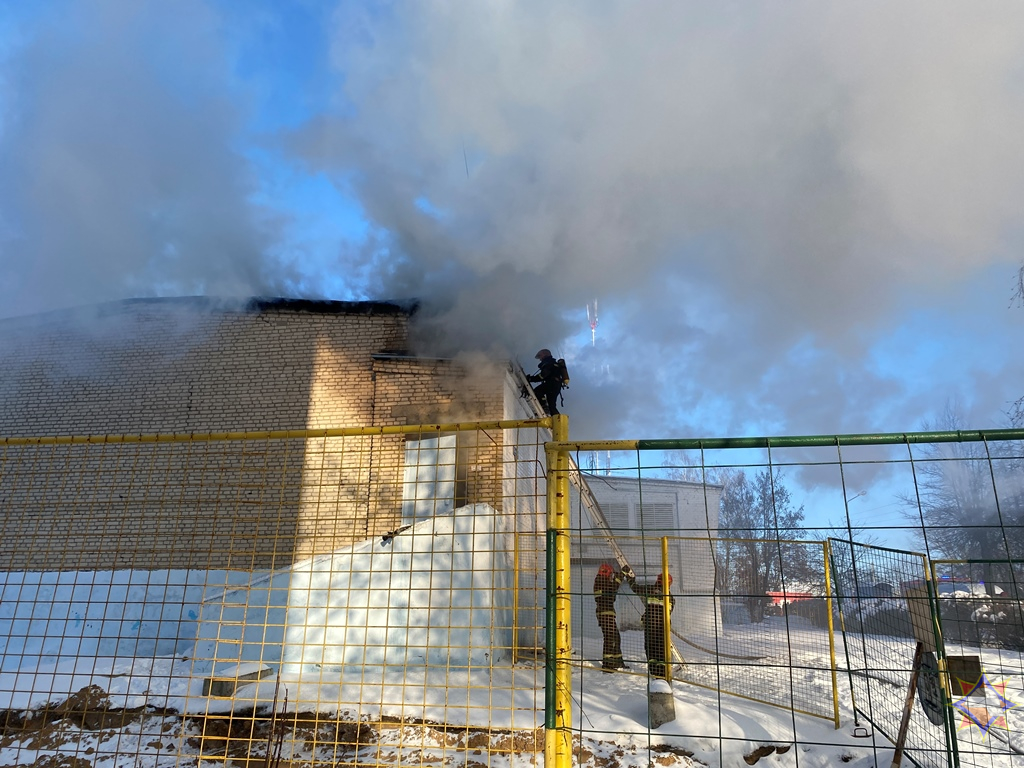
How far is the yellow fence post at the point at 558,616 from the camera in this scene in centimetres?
333

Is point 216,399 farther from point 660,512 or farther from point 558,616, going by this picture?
point 660,512

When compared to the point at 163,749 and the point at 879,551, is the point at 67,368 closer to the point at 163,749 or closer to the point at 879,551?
the point at 163,749

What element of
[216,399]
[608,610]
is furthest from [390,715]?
[216,399]

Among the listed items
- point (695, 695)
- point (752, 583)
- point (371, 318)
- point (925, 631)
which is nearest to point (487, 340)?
point (371, 318)

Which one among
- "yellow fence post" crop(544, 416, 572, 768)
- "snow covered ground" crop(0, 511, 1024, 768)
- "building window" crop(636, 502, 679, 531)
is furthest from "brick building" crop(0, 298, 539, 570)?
"building window" crop(636, 502, 679, 531)

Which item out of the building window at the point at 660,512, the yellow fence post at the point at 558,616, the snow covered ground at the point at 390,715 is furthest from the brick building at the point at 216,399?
the building window at the point at 660,512

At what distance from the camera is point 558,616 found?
3.50 meters

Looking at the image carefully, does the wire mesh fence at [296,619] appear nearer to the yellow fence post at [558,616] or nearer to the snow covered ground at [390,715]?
the snow covered ground at [390,715]

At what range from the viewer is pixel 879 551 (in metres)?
4.60

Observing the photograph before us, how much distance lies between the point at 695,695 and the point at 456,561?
2.79 metres

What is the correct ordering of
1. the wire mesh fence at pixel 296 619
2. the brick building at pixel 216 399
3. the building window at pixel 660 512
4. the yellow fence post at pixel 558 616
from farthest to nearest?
the building window at pixel 660 512 → the brick building at pixel 216 399 → the wire mesh fence at pixel 296 619 → the yellow fence post at pixel 558 616

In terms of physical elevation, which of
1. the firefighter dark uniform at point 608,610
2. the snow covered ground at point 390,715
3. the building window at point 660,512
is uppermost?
the building window at point 660,512

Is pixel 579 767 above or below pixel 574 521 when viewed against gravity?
below

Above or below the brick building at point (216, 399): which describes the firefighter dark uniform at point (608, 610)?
below
